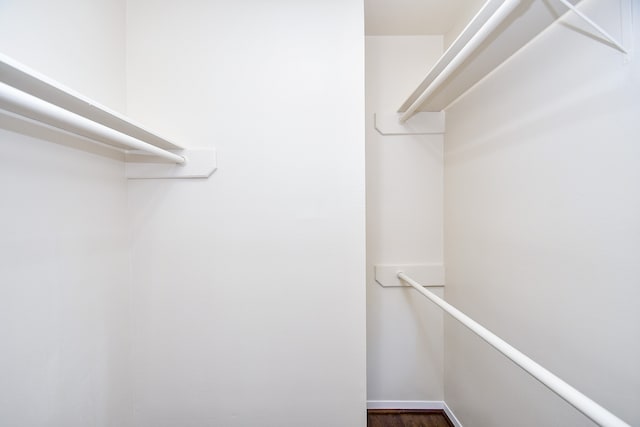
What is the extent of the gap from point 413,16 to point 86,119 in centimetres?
164

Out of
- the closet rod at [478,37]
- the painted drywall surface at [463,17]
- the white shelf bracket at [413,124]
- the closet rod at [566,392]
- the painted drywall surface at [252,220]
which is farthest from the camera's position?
the white shelf bracket at [413,124]

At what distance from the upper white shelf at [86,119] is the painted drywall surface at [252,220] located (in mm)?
65

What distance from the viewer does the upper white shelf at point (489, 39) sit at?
0.72 meters

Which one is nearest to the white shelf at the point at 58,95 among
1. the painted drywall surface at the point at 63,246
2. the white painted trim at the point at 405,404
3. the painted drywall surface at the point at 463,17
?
the painted drywall surface at the point at 63,246

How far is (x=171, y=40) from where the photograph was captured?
3.89ft

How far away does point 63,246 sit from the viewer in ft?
2.76

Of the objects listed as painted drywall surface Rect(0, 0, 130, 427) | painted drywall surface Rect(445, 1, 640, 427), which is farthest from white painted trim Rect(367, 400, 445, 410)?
painted drywall surface Rect(0, 0, 130, 427)

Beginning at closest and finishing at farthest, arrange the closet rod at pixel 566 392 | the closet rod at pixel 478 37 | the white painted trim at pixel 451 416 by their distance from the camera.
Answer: the closet rod at pixel 566 392
the closet rod at pixel 478 37
the white painted trim at pixel 451 416

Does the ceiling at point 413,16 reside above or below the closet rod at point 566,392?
above

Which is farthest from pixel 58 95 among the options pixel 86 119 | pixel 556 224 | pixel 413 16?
pixel 413 16

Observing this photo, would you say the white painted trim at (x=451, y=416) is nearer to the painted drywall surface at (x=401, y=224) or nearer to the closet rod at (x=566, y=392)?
the painted drywall surface at (x=401, y=224)

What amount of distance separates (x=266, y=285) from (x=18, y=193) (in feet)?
2.84

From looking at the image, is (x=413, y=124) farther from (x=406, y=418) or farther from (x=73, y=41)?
(x=406, y=418)

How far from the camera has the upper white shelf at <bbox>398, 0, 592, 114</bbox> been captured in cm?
72
